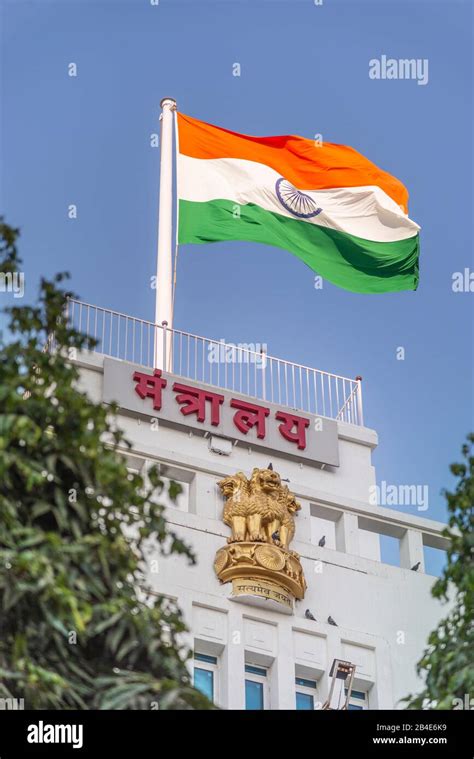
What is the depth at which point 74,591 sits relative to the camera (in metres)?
18.7

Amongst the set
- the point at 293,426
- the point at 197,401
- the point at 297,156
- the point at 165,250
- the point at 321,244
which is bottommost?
the point at 293,426

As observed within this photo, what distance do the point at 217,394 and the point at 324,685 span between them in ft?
18.8

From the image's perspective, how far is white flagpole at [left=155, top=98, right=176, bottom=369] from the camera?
3162cm

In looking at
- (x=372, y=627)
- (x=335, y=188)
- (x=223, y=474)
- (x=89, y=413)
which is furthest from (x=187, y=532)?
(x=335, y=188)

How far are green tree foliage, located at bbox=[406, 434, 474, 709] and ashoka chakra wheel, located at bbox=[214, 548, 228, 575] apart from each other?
6.99m

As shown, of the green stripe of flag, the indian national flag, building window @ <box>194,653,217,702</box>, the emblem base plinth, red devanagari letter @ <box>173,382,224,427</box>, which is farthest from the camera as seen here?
the indian national flag

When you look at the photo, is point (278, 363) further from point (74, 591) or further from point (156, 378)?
point (74, 591)

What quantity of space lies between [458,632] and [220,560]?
7782 mm

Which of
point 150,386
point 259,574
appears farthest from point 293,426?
point 259,574

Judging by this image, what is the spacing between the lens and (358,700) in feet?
92.5

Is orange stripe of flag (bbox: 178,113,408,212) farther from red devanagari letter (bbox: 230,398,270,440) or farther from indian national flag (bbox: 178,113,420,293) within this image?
red devanagari letter (bbox: 230,398,270,440)

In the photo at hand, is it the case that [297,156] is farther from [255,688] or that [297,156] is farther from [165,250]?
[255,688]

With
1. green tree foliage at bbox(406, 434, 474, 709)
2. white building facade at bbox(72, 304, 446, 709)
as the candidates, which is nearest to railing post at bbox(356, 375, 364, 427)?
white building facade at bbox(72, 304, 446, 709)

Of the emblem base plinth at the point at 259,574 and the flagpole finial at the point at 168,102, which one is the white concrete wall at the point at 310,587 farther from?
the flagpole finial at the point at 168,102
